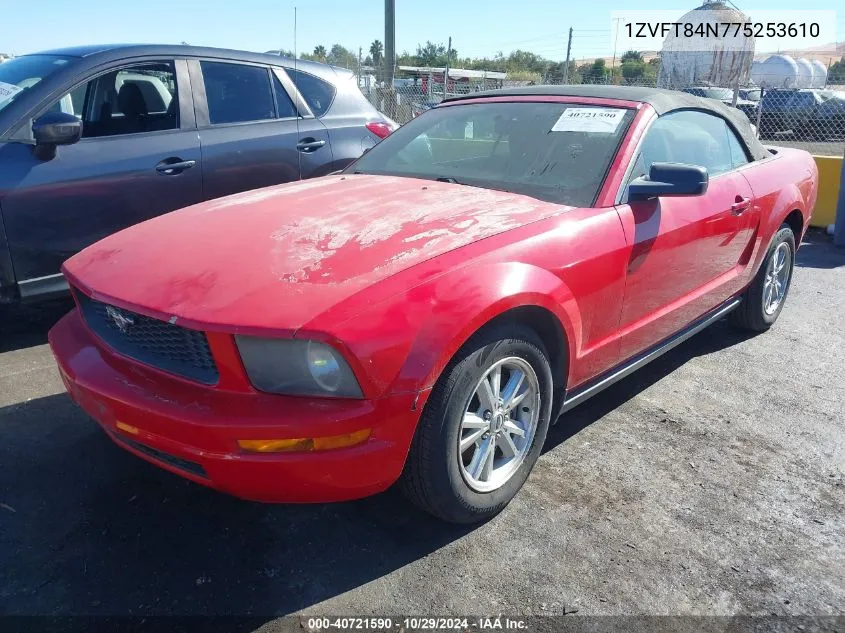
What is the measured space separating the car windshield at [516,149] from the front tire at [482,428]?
2.69 ft

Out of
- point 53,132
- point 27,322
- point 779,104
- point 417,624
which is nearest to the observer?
point 417,624

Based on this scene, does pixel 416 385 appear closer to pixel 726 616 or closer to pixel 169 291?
pixel 169 291

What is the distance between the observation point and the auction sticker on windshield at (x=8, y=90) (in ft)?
13.0

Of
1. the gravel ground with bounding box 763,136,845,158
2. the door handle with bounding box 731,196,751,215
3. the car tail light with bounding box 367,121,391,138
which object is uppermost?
the car tail light with bounding box 367,121,391,138

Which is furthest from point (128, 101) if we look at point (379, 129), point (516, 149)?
point (516, 149)

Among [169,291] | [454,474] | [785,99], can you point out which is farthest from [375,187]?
[785,99]

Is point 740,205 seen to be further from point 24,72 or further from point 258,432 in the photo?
point 24,72

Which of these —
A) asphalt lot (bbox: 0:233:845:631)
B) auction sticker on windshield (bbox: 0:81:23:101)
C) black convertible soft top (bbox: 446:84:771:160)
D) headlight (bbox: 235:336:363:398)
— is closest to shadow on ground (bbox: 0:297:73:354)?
asphalt lot (bbox: 0:233:845:631)

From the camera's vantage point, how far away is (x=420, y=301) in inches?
82.4

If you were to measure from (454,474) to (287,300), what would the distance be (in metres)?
0.81

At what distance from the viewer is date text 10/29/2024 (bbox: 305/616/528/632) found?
2.04 meters

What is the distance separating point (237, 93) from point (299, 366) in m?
3.40

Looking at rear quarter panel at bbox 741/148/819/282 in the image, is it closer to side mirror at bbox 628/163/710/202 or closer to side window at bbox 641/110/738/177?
side window at bbox 641/110/738/177

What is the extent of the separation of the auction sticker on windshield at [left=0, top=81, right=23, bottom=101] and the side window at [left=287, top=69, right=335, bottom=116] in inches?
72.0
